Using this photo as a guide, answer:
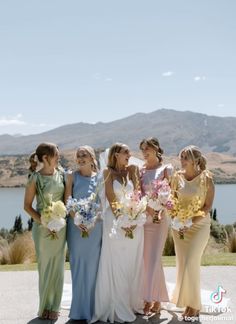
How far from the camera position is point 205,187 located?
18.4 feet

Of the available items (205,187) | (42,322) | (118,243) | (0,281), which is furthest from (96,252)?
(0,281)

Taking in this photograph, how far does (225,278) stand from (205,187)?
300 centimetres

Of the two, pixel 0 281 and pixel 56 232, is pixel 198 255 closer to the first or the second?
pixel 56 232

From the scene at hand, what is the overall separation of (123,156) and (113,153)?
13 cm

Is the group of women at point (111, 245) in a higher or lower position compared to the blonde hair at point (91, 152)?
lower

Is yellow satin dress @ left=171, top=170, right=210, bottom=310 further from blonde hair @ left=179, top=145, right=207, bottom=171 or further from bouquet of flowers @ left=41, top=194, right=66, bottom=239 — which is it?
bouquet of flowers @ left=41, top=194, right=66, bottom=239

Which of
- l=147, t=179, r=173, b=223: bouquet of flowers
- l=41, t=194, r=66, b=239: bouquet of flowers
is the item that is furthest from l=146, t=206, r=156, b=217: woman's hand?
l=41, t=194, r=66, b=239: bouquet of flowers

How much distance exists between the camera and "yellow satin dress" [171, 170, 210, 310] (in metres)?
5.60

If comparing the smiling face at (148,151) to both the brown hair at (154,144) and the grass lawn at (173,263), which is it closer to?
the brown hair at (154,144)

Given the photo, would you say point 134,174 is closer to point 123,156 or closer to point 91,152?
point 123,156

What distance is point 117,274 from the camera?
18.1 feet

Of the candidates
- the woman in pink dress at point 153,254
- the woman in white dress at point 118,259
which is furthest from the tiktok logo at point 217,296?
the woman in white dress at point 118,259

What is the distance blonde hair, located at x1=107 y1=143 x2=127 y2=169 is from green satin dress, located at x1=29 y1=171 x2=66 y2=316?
647mm

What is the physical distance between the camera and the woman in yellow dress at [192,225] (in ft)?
18.4
